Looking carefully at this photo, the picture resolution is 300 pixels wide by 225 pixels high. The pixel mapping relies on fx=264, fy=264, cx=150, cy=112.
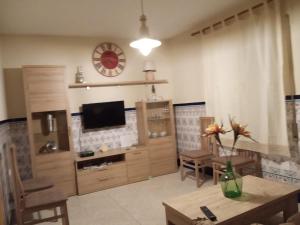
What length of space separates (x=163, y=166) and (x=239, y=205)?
8.11 ft

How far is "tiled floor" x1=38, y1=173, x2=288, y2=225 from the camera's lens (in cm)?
296

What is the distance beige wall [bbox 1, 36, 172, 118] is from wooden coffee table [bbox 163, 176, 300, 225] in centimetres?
255

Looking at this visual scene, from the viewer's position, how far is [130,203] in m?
3.41

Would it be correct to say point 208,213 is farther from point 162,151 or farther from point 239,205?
point 162,151

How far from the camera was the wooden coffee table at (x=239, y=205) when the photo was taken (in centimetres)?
201

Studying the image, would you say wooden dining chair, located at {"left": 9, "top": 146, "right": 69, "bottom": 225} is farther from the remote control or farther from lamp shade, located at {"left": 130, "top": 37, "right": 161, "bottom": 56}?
lamp shade, located at {"left": 130, "top": 37, "right": 161, "bottom": 56}

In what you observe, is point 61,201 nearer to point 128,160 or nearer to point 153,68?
point 128,160

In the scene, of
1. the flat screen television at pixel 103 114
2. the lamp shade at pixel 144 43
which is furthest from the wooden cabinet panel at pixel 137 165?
the lamp shade at pixel 144 43

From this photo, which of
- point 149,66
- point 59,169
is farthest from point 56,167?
point 149,66

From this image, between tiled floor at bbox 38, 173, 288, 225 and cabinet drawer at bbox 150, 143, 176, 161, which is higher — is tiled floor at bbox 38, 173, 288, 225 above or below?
below

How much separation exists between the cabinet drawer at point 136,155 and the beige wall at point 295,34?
241 cm

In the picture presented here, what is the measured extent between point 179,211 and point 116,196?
179 cm

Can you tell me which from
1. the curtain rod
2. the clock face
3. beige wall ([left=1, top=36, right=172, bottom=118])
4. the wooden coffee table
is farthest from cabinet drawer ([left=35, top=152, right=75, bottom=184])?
the curtain rod

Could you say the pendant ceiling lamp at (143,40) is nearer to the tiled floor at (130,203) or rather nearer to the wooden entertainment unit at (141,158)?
the tiled floor at (130,203)
